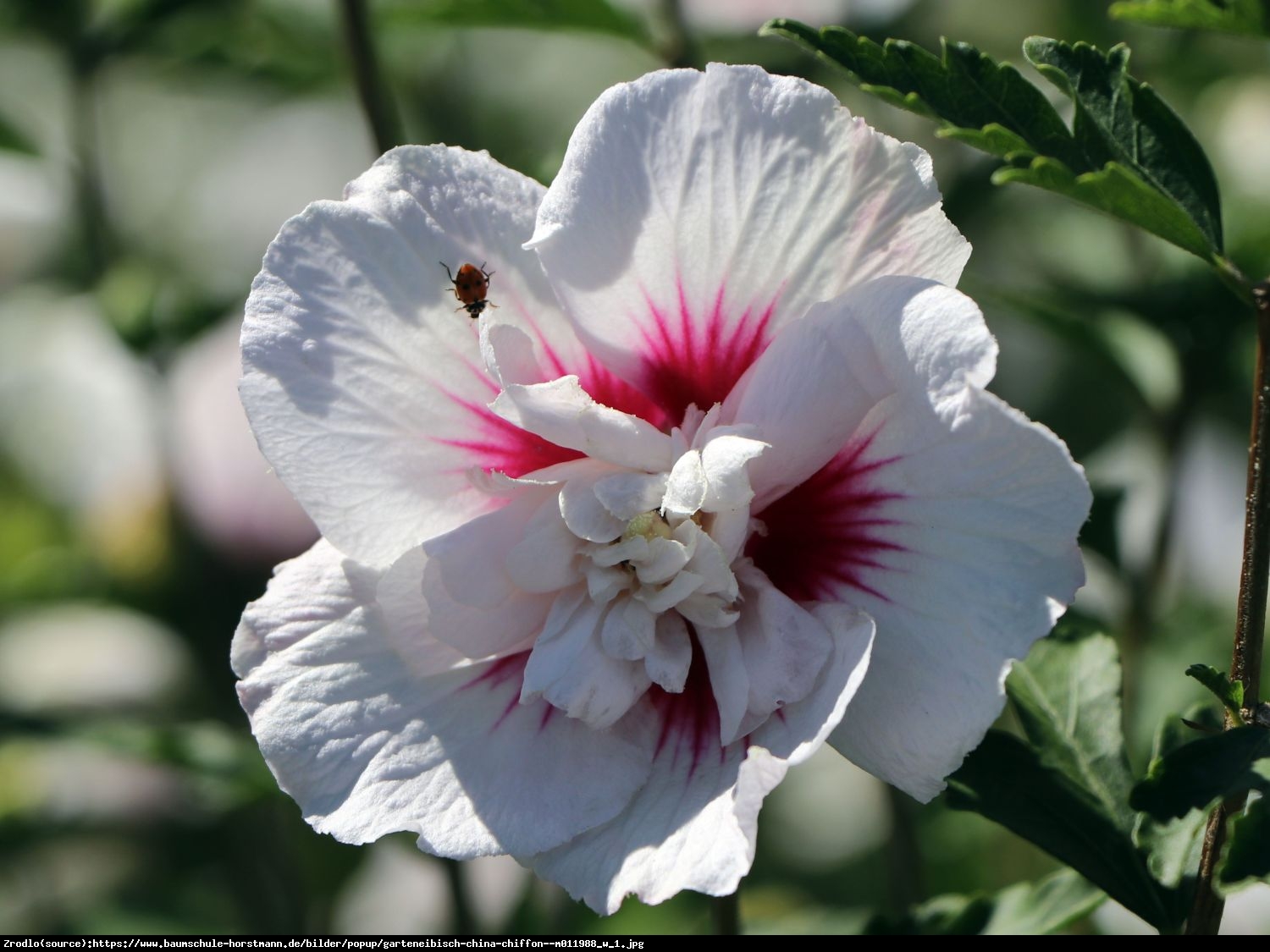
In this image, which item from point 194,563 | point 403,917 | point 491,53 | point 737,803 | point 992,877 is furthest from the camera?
point 491,53

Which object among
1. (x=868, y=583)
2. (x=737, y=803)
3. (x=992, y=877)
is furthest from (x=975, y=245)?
(x=737, y=803)

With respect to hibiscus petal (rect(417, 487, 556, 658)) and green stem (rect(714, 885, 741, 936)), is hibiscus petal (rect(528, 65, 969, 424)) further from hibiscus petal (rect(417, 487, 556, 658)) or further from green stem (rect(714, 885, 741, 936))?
green stem (rect(714, 885, 741, 936))

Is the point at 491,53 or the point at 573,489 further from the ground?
the point at 573,489

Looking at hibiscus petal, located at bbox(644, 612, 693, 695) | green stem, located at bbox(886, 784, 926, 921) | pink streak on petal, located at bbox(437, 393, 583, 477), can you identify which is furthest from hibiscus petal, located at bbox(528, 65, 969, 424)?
green stem, located at bbox(886, 784, 926, 921)

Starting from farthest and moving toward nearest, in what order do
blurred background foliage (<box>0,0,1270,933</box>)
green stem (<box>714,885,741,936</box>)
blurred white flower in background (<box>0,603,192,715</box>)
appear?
blurred white flower in background (<box>0,603,192,715</box>) → blurred background foliage (<box>0,0,1270,933</box>) → green stem (<box>714,885,741,936</box>)

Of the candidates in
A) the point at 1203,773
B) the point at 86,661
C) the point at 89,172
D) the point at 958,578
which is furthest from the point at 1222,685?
the point at 86,661

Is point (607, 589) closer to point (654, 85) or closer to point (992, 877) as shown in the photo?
point (654, 85)

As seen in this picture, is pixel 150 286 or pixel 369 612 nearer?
pixel 369 612
